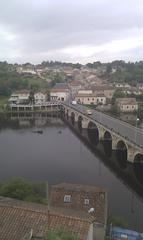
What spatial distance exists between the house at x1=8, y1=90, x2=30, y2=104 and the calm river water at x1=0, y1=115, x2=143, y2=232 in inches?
1790

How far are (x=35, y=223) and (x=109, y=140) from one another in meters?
55.2

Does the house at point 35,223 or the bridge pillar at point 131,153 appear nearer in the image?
the house at point 35,223

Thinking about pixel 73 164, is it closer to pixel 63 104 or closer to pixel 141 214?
pixel 141 214

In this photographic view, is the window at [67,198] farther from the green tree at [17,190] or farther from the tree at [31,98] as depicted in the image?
the tree at [31,98]

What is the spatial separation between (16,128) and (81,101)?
156ft

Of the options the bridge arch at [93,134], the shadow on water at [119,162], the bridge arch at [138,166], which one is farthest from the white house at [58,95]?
the bridge arch at [138,166]

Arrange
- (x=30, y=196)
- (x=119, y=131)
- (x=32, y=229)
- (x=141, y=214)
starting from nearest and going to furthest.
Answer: (x=32, y=229), (x=30, y=196), (x=141, y=214), (x=119, y=131)

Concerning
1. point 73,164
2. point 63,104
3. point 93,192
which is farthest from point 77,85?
point 93,192

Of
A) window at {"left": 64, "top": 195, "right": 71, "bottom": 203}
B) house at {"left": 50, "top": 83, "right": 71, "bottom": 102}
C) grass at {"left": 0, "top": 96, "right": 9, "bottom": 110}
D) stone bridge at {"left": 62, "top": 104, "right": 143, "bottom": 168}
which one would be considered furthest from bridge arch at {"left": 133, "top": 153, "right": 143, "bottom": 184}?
house at {"left": 50, "top": 83, "right": 71, "bottom": 102}

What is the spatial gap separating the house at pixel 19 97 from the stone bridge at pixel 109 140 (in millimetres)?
26448

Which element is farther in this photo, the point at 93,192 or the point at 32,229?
the point at 93,192

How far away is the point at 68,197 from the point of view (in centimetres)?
2111

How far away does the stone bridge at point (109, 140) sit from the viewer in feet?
159

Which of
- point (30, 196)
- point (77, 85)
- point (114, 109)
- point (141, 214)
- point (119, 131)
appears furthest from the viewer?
point (77, 85)
